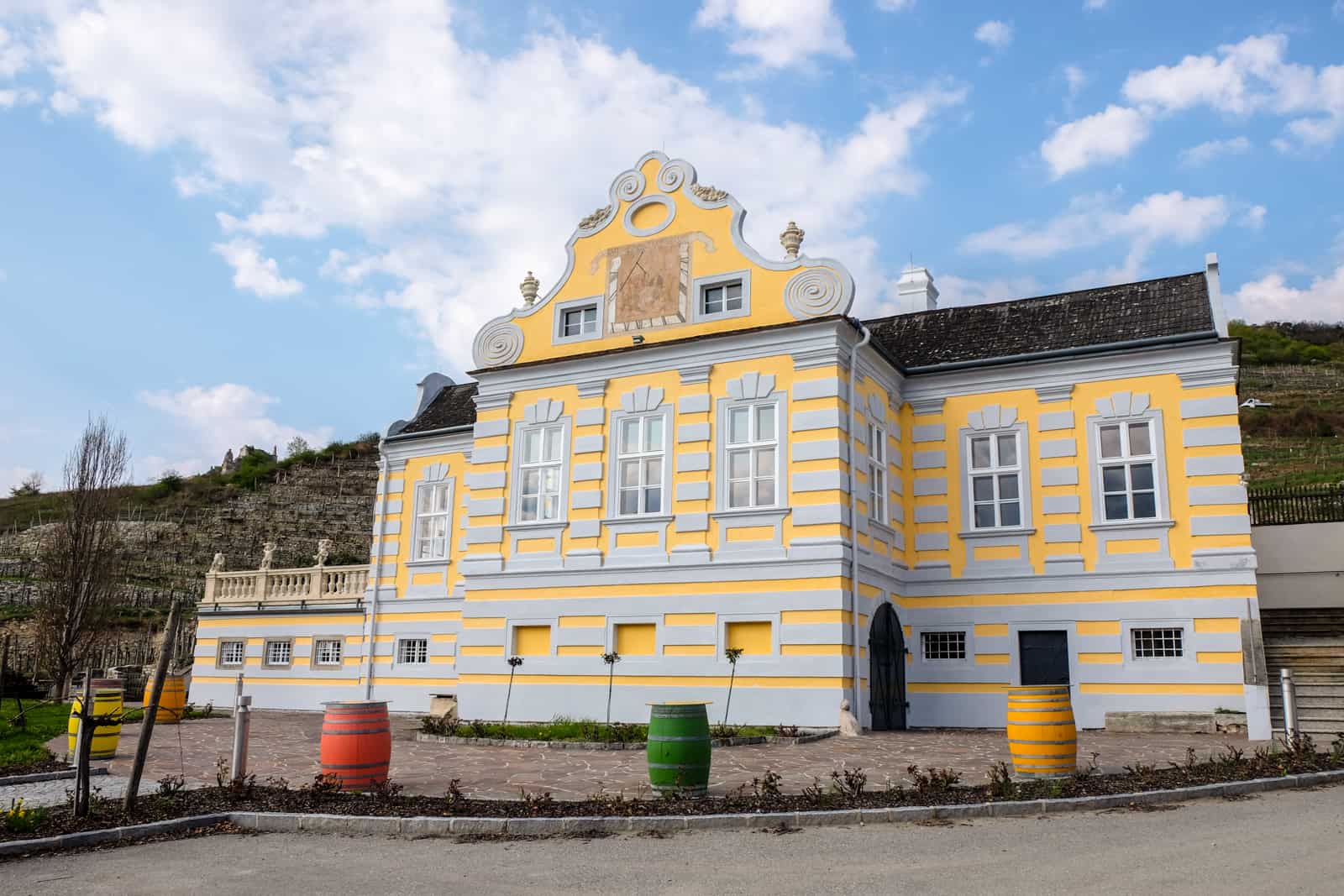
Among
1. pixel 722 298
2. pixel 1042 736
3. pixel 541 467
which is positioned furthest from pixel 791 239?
pixel 1042 736

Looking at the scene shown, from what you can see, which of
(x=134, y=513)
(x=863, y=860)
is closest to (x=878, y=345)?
(x=863, y=860)

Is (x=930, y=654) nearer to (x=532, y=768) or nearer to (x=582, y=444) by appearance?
(x=582, y=444)

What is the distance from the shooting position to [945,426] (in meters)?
22.0

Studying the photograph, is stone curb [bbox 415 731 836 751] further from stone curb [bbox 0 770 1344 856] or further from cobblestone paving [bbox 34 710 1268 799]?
stone curb [bbox 0 770 1344 856]

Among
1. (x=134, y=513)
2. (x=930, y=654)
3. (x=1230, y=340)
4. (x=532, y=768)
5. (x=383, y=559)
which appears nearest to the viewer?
(x=532, y=768)

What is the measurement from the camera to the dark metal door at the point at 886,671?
19688 mm

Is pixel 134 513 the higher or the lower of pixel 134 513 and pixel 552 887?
the higher

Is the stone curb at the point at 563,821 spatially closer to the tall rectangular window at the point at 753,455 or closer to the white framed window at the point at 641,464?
the tall rectangular window at the point at 753,455

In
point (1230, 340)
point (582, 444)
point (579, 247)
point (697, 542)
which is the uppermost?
point (579, 247)

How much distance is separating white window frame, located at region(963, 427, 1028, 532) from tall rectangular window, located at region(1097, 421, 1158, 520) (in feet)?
4.85

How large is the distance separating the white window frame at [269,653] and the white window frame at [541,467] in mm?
10552

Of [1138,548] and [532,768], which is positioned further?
[1138,548]

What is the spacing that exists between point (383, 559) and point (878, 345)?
14.7 meters

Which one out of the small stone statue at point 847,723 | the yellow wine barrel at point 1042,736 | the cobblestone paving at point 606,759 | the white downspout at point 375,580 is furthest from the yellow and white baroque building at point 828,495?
the yellow wine barrel at point 1042,736
